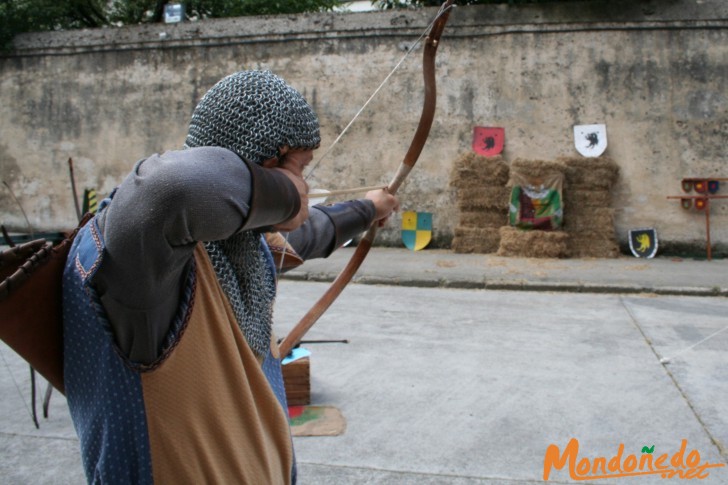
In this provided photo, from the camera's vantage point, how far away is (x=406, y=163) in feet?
8.01

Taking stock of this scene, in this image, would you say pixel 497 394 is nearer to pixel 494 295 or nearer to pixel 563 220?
pixel 494 295

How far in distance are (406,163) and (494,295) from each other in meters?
5.39

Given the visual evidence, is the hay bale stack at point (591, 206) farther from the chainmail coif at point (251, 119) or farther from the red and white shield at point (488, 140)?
the chainmail coif at point (251, 119)

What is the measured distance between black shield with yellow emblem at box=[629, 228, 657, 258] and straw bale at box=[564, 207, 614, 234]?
0.36m

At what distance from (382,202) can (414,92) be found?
8600mm

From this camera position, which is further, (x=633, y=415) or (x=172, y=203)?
(x=633, y=415)

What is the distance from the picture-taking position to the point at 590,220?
389 inches

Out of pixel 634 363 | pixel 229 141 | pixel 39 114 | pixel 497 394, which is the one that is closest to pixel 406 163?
pixel 229 141

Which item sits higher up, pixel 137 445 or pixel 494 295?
pixel 137 445

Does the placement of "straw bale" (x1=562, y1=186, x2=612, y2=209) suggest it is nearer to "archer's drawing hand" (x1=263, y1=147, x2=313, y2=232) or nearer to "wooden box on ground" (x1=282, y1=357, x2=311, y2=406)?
"wooden box on ground" (x1=282, y1=357, x2=311, y2=406)

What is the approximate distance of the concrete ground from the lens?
3.33 meters

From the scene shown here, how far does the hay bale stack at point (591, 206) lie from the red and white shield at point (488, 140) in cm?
91

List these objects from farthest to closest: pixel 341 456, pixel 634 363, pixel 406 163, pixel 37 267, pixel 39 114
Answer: pixel 39 114 → pixel 634 363 → pixel 341 456 → pixel 406 163 → pixel 37 267

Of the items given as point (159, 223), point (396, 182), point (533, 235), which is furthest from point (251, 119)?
point (533, 235)
